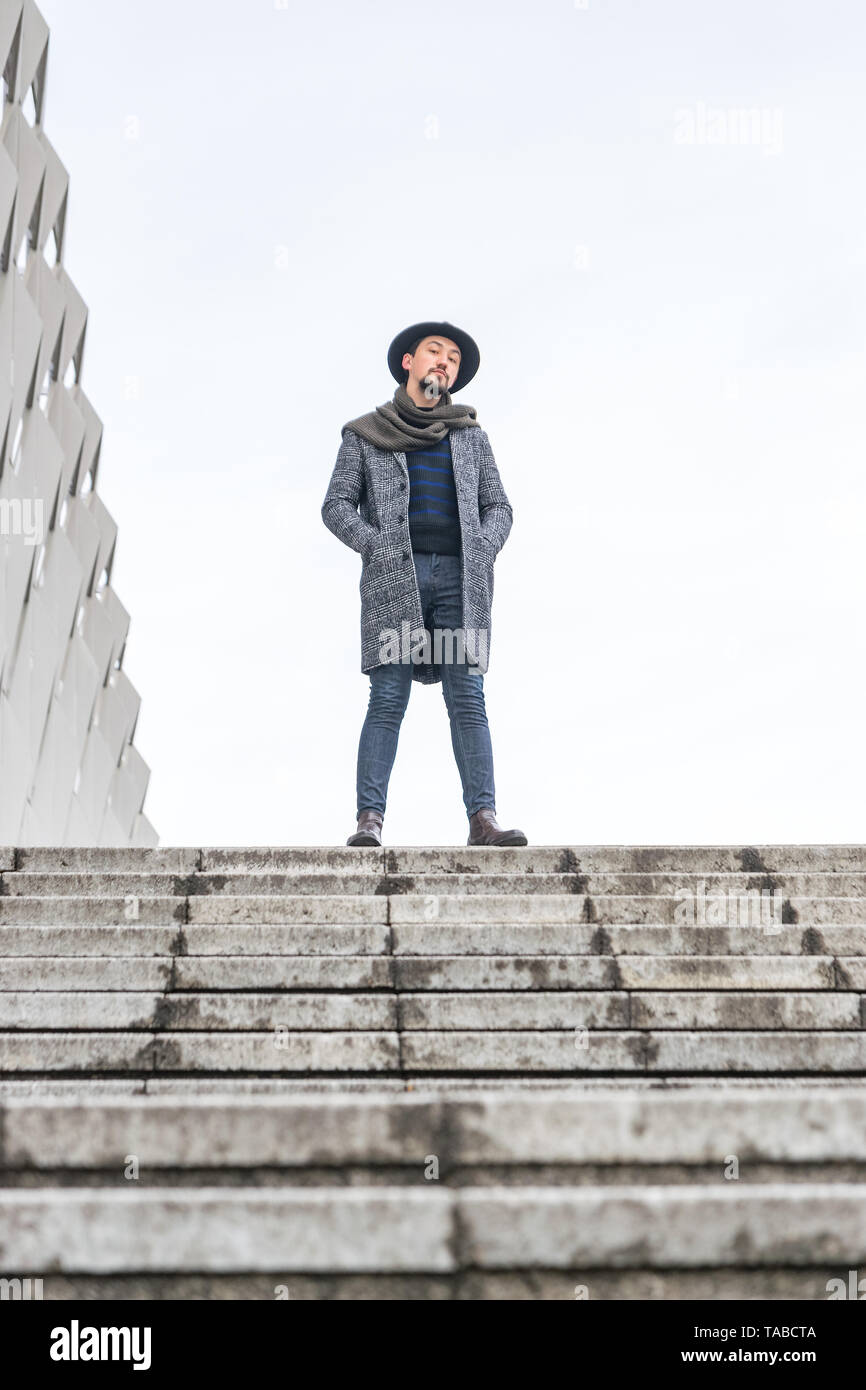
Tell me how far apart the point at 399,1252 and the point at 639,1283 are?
16.6 inches

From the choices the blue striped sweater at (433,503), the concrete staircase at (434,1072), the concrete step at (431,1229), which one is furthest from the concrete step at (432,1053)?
the blue striped sweater at (433,503)

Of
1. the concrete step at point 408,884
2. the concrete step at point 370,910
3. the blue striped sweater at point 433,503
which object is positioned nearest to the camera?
the concrete step at point 370,910

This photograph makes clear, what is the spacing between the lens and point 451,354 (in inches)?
268

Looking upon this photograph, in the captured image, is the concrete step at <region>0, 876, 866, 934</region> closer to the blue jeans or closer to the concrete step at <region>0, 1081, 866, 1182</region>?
the blue jeans

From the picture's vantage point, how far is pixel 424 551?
21.1 ft

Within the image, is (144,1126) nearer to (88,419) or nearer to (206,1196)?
(206,1196)

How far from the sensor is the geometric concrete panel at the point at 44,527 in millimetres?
16594

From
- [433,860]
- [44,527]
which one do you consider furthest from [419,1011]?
[44,527]

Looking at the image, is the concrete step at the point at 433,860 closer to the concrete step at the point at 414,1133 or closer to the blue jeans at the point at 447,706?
the blue jeans at the point at 447,706

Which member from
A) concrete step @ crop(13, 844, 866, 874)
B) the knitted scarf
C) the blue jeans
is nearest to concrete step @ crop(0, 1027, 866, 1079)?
concrete step @ crop(13, 844, 866, 874)

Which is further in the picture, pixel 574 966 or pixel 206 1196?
pixel 574 966

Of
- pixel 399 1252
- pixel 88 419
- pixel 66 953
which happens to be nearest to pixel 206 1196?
pixel 399 1252

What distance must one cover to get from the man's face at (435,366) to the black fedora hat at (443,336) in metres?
0.09
